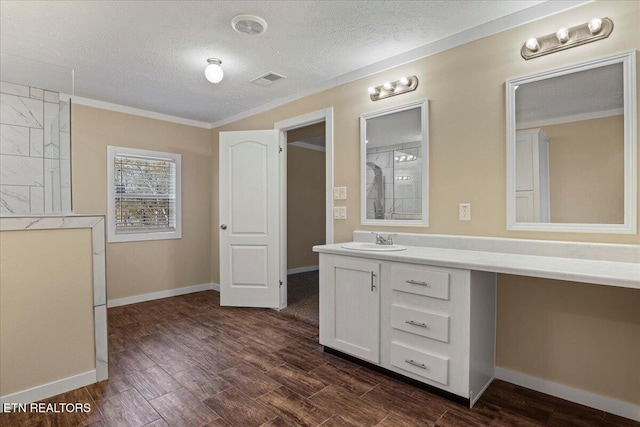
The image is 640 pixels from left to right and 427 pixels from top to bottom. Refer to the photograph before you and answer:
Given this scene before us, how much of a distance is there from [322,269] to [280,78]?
1941mm

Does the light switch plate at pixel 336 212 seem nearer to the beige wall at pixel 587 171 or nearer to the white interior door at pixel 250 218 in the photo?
the white interior door at pixel 250 218

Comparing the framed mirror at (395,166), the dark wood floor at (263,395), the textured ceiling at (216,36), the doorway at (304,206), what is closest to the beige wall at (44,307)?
the dark wood floor at (263,395)

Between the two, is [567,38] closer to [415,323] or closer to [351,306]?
[415,323]

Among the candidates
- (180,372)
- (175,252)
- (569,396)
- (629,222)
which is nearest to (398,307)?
(569,396)

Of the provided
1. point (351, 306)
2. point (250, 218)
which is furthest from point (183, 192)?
point (351, 306)

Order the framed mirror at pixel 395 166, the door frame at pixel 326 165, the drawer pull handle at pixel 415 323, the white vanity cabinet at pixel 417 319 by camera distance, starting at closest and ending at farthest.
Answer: the white vanity cabinet at pixel 417 319 < the drawer pull handle at pixel 415 323 < the framed mirror at pixel 395 166 < the door frame at pixel 326 165

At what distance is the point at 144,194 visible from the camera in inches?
167

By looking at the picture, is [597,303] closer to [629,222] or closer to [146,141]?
[629,222]

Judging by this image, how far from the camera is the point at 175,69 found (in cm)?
300

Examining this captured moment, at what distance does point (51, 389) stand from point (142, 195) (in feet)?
→ 8.60

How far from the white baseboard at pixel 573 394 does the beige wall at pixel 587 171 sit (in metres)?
1.00

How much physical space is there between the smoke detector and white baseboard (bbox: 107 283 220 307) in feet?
11.1

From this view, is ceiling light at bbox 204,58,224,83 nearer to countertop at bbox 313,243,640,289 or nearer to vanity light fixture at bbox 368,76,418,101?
vanity light fixture at bbox 368,76,418,101

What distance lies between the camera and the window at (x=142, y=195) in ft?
13.0
